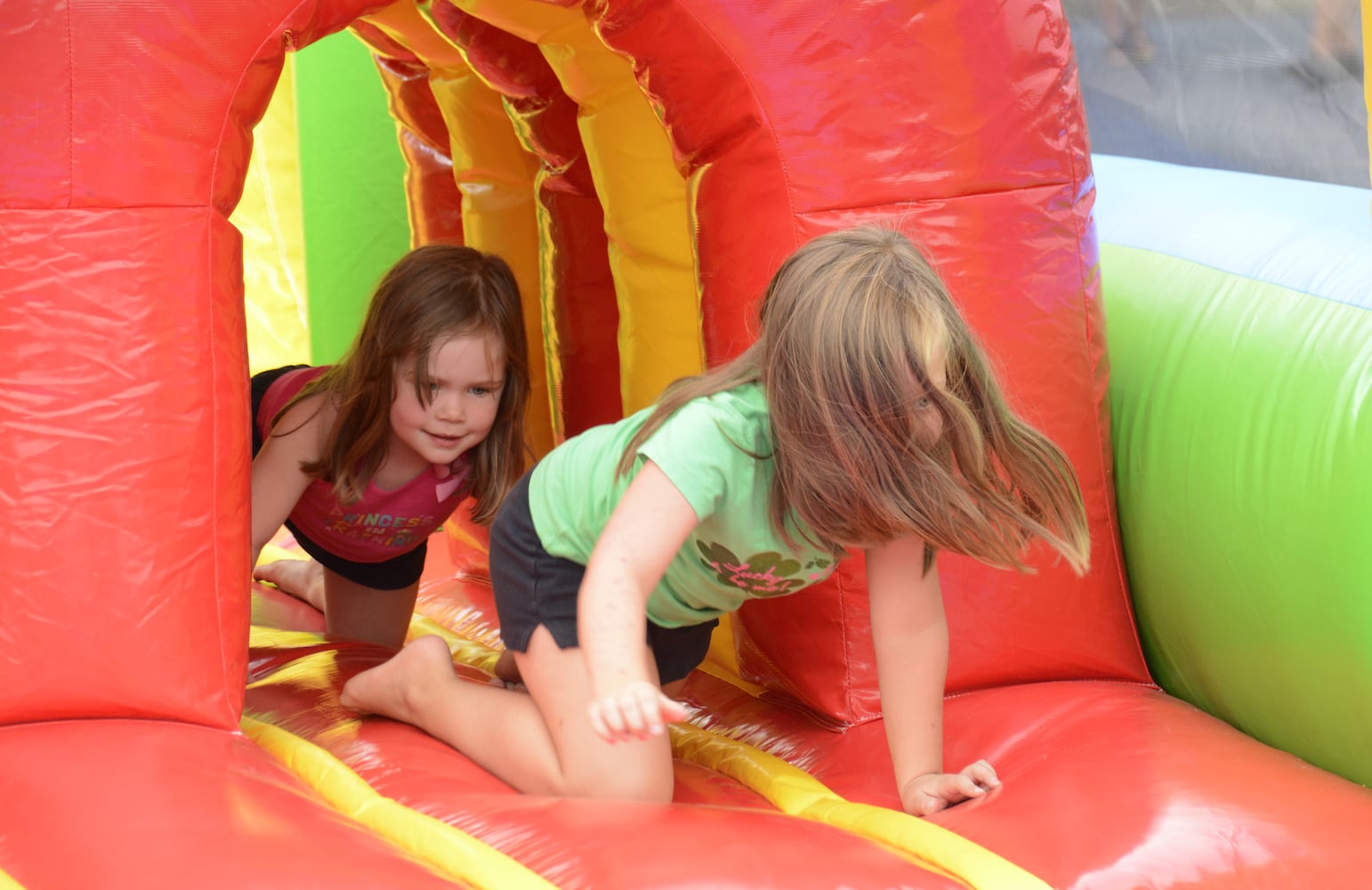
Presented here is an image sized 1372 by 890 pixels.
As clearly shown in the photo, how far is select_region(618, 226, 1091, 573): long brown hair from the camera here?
44.1 inches

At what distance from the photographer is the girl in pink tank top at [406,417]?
1.68m

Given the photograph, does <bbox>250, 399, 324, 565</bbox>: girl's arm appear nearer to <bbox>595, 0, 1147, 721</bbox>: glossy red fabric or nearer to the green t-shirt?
the green t-shirt

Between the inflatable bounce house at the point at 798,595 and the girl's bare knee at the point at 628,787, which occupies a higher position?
the inflatable bounce house at the point at 798,595

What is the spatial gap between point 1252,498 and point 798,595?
481 millimetres

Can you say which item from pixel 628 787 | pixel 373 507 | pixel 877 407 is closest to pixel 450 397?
pixel 373 507

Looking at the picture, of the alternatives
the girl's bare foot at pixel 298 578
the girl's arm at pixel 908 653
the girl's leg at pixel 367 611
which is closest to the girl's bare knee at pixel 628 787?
the girl's arm at pixel 908 653

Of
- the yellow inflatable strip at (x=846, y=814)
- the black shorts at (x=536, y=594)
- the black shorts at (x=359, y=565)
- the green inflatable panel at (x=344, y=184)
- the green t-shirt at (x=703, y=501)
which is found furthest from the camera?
the green inflatable panel at (x=344, y=184)

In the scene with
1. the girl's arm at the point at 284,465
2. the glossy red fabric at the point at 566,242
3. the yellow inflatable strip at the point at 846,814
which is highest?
the glossy red fabric at the point at 566,242

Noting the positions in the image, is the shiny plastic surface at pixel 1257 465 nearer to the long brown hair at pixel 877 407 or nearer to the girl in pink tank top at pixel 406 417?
the long brown hair at pixel 877 407

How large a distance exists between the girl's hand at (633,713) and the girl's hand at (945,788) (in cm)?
37

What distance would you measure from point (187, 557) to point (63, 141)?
16.0 inches

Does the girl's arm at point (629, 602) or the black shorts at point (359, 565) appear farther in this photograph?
the black shorts at point (359, 565)

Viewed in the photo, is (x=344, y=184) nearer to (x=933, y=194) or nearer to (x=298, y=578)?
(x=298, y=578)

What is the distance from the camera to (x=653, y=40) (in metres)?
1.41
